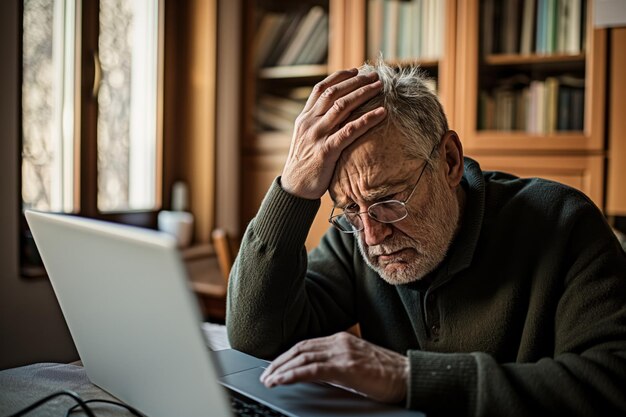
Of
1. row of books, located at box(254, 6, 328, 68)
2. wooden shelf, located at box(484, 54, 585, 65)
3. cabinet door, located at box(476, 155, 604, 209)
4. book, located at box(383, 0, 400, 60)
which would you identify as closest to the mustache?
cabinet door, located at box(476, 155, 604, 209)

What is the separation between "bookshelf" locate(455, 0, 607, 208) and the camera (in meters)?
2.33

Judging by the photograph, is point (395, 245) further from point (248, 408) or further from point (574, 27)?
point (574, 27)

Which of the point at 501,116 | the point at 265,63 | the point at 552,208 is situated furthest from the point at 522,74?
the point at 552,208

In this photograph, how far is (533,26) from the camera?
2.47 meters

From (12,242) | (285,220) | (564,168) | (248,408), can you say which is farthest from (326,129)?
(564,168)

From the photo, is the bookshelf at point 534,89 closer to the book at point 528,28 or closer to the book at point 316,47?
the book at point 528,28

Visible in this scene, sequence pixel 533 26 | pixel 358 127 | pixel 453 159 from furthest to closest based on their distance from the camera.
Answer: pixel 533 26
pixel 453 159
pixel 358 127

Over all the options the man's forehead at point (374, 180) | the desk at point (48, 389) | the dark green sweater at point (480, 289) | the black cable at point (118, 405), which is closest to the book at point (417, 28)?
the dark green sweater at point (480, 289)

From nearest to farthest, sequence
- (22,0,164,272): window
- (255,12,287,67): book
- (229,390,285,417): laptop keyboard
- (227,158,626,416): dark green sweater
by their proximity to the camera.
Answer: (229,390,285,417): laptop keyboard < (227,158,626,416): dark green sweater < (22,0,164,272): window < (255,12,287,67): book

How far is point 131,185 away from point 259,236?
5.64 feet

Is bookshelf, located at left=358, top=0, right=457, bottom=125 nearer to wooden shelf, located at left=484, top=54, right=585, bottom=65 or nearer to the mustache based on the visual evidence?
wooden shelf, located at left=484, top=54, right=585, bottom=65

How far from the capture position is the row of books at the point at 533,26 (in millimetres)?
2365

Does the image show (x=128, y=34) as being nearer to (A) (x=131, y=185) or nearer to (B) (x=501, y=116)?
(A) (x=131, y=185)

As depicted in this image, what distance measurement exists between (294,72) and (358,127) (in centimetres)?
190
